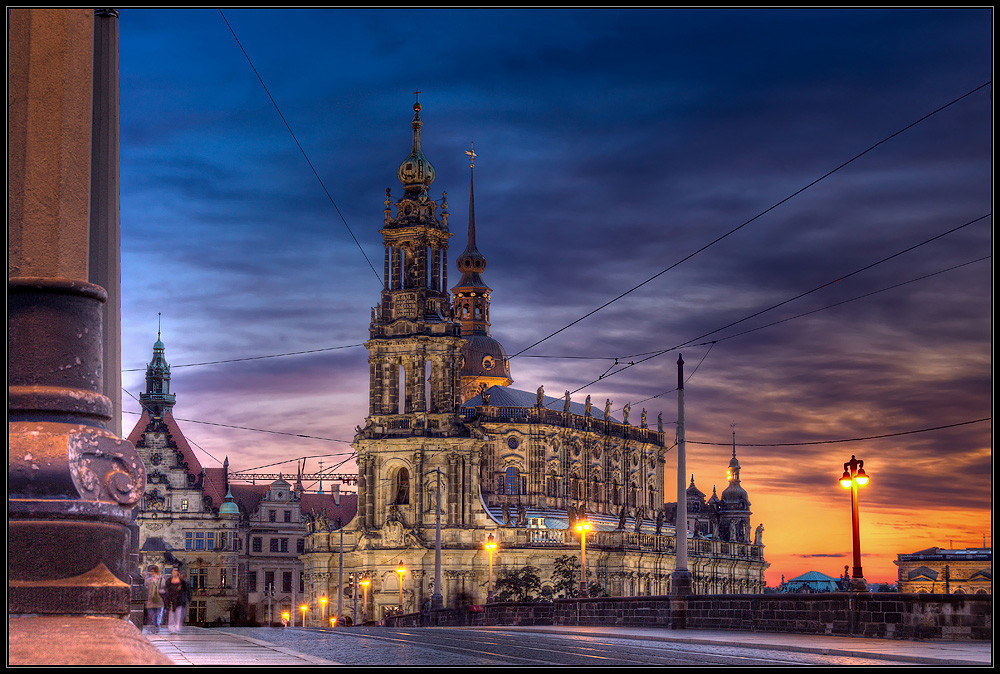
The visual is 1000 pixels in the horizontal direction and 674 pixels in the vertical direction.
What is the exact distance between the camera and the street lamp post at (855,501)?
2659 centimetres

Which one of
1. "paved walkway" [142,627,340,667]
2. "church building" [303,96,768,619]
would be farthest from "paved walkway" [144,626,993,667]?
"church building" [303,96,768,619]

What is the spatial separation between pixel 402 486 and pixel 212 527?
23902mm

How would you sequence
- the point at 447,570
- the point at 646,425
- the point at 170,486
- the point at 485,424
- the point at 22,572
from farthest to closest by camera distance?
the point at 646,425 → the point at 170,486 → the point at 485,424 → the point at 447,570 → the point at 22,572

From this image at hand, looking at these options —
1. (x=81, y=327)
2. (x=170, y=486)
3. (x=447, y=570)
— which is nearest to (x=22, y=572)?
(x=81, y=327)

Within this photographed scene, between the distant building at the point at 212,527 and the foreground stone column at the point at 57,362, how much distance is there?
94.2 meters

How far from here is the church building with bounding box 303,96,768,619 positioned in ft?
279

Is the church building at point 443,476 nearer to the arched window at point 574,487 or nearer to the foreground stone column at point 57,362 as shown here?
the arched window at point 574,487

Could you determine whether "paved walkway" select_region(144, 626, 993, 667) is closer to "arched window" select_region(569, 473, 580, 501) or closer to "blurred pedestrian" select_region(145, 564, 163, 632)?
"blurred pedestrian" select_region(145, 564, 163, 632)

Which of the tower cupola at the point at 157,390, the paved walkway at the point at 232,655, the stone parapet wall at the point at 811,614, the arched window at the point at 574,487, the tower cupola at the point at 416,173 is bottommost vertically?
the stone parapet wall at the point at 811,614

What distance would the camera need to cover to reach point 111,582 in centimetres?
514

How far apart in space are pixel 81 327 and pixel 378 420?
83.8 meters

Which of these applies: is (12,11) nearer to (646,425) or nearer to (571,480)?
(571,480)

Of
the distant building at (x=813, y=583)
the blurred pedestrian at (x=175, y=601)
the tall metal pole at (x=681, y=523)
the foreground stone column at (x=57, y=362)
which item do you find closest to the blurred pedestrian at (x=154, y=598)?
the blurred pedestrian at (x=175, y=601)

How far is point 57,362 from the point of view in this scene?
530 centimetres
